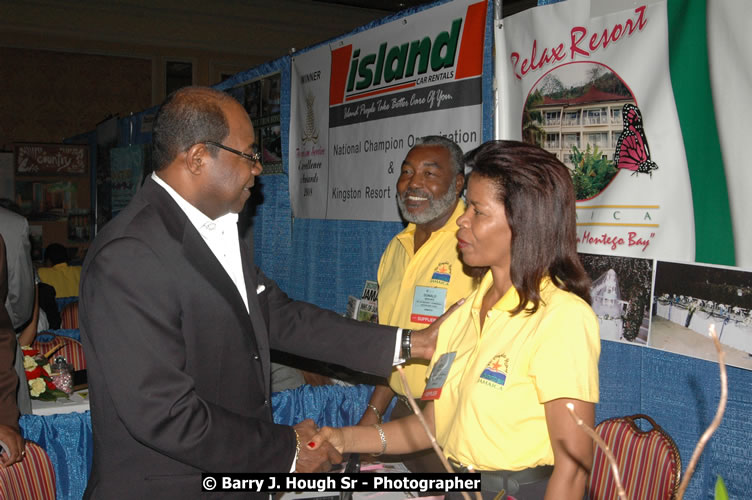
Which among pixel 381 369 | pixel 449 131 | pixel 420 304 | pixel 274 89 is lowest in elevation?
pixel 381 369

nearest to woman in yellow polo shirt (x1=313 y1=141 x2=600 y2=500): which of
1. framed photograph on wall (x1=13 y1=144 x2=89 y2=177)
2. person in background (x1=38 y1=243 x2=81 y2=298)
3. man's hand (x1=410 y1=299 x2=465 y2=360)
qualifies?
man's hand (x1=410 y1=299 x2=465 y2=360)

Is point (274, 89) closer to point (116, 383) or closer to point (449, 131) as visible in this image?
point (449, 131)

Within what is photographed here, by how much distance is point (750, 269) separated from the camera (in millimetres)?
1977

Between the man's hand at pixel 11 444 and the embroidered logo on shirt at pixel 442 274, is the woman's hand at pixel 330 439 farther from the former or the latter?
the man's hand at pixel 11 444

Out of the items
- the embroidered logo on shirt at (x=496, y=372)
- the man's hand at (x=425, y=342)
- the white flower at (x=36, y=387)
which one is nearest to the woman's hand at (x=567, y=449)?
the embroidered logo on shirt at (x=496, y=372)

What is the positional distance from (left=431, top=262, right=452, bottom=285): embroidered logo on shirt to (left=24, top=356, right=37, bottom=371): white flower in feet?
7.59

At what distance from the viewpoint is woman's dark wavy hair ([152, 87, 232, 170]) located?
6.19ft

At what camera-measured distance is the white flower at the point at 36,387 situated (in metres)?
3.46

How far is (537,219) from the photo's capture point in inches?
65.7

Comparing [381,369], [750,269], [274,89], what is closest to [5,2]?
[274,89]

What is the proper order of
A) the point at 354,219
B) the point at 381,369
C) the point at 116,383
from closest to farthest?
1. the point at 116,383
2. the point at 381,369
3. the point at 354,219

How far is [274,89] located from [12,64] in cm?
863

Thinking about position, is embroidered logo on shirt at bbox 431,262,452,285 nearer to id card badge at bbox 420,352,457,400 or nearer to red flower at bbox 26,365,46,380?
id card badge at bbox 420,352,457,400

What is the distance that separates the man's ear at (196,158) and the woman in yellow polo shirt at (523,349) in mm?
784
